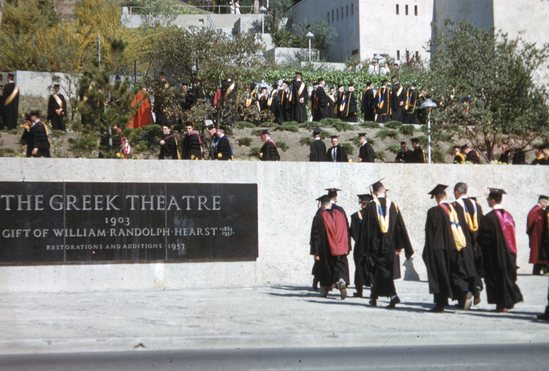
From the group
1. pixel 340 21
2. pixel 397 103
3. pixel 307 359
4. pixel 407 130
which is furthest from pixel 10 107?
pixel 340 21

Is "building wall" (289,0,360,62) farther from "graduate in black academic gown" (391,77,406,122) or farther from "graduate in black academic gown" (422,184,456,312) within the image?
"graduate in black academic gown" (422,184,456,312)

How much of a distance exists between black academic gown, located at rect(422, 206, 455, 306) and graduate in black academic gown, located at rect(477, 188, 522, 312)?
52 cm

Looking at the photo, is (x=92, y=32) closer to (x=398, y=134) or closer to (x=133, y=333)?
(x=398, y=134)

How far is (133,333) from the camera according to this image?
41.0 feet

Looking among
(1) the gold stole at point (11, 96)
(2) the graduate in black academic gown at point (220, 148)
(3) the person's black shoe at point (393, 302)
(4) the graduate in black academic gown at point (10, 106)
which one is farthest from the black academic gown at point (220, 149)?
(3) the person's black shoe at point (393, 302)

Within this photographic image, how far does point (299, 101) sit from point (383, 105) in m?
3.89

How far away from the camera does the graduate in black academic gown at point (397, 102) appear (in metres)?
36.6

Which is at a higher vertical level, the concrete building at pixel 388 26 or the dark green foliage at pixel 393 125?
the concrete building at pixel 388 26

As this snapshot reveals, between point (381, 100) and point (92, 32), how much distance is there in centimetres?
1358

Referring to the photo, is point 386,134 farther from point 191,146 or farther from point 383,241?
point 383,241

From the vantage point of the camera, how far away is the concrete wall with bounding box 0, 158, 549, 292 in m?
18.1

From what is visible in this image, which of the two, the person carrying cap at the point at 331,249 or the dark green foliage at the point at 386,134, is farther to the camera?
the dark green foliage at the point at 386,134

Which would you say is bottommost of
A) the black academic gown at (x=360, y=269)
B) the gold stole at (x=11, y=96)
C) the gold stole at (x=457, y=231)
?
the black academic gown at (x=360, y=269)

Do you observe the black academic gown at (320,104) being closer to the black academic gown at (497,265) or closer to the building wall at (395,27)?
the black academic gown at (497,265)
